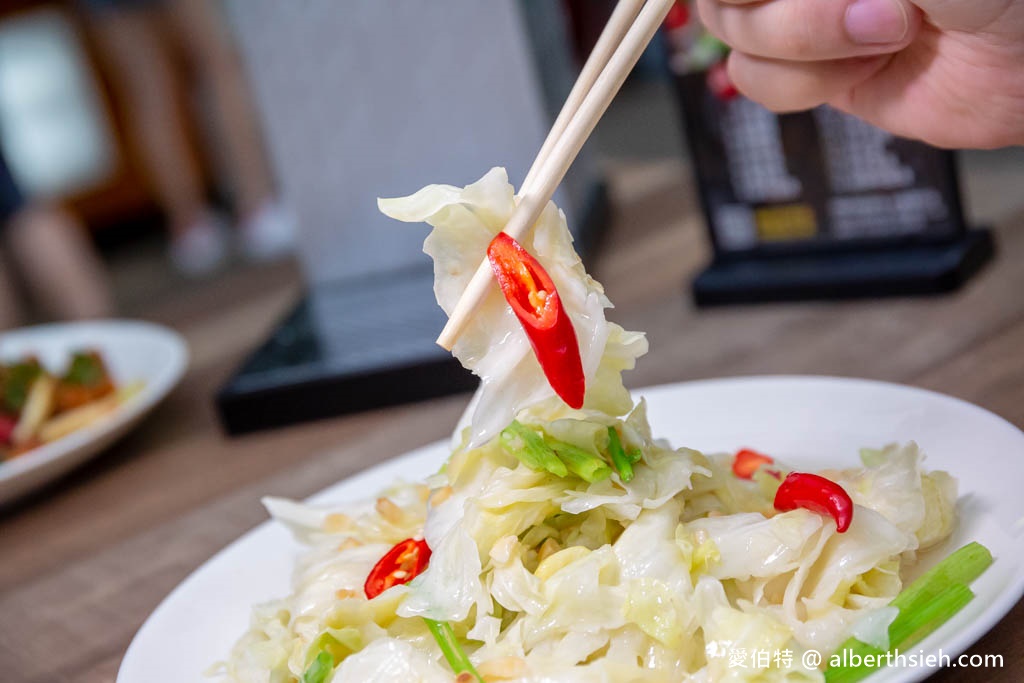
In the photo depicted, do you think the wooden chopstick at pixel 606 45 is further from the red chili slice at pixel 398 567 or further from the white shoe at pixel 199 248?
the white shoe at pixel 199 248

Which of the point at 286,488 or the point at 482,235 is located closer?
the point at 482,235

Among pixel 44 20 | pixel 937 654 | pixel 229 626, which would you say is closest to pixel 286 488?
pixel 229 626

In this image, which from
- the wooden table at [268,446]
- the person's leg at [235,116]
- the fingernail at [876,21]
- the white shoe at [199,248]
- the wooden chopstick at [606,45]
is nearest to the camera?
the wooden chopstick at [606,45]

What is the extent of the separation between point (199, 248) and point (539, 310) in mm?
3679

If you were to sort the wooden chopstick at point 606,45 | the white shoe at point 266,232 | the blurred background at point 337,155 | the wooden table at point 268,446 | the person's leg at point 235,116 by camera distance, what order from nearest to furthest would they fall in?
the wooden chopstick at point 606,45, the wooden table at point 268,446, the blurred background at point 337,155, the white shoe at point 266,232, the person's leg at point 235,116

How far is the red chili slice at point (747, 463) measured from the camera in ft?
3.22

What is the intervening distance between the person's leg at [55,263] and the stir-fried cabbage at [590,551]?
246 cm

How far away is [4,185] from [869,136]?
247cm

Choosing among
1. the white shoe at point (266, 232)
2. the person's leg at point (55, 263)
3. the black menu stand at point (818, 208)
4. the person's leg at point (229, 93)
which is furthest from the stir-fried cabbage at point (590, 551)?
the person's leg at point (229, 93)

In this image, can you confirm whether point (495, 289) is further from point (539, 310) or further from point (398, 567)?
point (398, 567)

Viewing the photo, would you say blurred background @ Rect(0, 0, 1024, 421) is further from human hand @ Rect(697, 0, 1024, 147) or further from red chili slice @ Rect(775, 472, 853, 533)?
red chili slice @ Rect(775, 472, 853, 533)

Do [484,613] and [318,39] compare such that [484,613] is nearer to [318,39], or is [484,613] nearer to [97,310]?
[318,39]

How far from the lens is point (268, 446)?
5.37ft

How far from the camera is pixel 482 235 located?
806 mm
